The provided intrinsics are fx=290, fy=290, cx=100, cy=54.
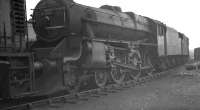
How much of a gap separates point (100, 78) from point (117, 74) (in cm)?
159

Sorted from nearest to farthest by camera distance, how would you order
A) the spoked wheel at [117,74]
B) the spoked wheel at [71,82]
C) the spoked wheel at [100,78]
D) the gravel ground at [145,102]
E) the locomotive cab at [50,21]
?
the gravel ground at [145,102]
the spoked wheel at [71,82]
the locomotive cab at [50,21]
the spoked wheel at [100,78]
the spoked wheel at [117,74]

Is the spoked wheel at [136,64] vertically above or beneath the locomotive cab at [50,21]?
beneath

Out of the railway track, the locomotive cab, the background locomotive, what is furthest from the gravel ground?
the locomotive cab

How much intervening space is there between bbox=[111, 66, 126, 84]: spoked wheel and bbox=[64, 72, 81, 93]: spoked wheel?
2474mm

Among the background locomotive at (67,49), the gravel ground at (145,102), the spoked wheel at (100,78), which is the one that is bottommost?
the gravel ground at (145,102)

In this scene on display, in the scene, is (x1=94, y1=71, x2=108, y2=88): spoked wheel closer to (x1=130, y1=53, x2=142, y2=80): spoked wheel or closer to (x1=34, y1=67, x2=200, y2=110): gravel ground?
(x1=34, y1=67, x2=200, y2=110): gravel ground

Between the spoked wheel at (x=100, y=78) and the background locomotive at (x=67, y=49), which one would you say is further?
the spoked wheel at (x=100, y=78)

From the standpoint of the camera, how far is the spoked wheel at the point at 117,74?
1351 centimetres

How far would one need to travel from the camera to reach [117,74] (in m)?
14.1

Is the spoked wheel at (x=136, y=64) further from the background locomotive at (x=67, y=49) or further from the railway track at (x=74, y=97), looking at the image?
the railway track at (x=74, y=97)

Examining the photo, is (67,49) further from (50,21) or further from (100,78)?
(100,78)

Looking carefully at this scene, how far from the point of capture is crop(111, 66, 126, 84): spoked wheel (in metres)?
13.5

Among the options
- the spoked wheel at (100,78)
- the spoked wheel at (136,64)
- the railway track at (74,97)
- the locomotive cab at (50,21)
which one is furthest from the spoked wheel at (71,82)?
the spoked wheel at (136,64)

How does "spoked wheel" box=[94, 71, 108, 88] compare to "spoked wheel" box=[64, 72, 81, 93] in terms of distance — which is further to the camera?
"spoked wheel" box=[94, 71, 108, 88]
